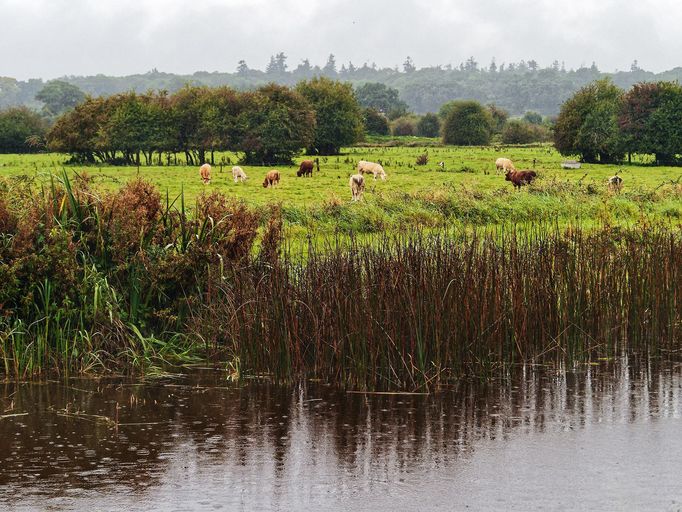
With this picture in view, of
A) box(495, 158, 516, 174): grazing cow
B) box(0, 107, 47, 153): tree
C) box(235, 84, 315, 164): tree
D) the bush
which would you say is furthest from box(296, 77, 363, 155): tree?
the bush

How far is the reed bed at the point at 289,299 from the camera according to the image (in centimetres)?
1007

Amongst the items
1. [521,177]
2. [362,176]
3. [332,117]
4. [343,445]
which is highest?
[332,117]

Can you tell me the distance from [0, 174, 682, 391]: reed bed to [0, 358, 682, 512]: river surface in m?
0.42

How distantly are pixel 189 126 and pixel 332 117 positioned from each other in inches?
586

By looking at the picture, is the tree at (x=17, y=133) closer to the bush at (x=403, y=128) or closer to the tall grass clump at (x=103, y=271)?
the bush at (x=403, y=128)

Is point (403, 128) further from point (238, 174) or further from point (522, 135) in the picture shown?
point (238, 174)

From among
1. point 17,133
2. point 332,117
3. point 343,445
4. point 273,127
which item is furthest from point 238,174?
point 343,445

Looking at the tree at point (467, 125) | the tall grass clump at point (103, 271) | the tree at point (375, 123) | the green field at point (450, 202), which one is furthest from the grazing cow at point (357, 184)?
the tree at point (375, 123)

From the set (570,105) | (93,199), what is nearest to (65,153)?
(570,105)

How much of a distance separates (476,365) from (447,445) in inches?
94.4

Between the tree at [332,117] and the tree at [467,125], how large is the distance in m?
17.3

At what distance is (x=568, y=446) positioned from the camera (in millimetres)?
8016

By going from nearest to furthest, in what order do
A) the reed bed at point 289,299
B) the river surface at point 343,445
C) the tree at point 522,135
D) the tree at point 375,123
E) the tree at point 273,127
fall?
the river surface at point 343,445 < the reed bed at point 289,299 < the tree at point 273,127 < the tree at point 522,135 < the tree at point 375,123

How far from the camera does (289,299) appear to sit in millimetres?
10633
